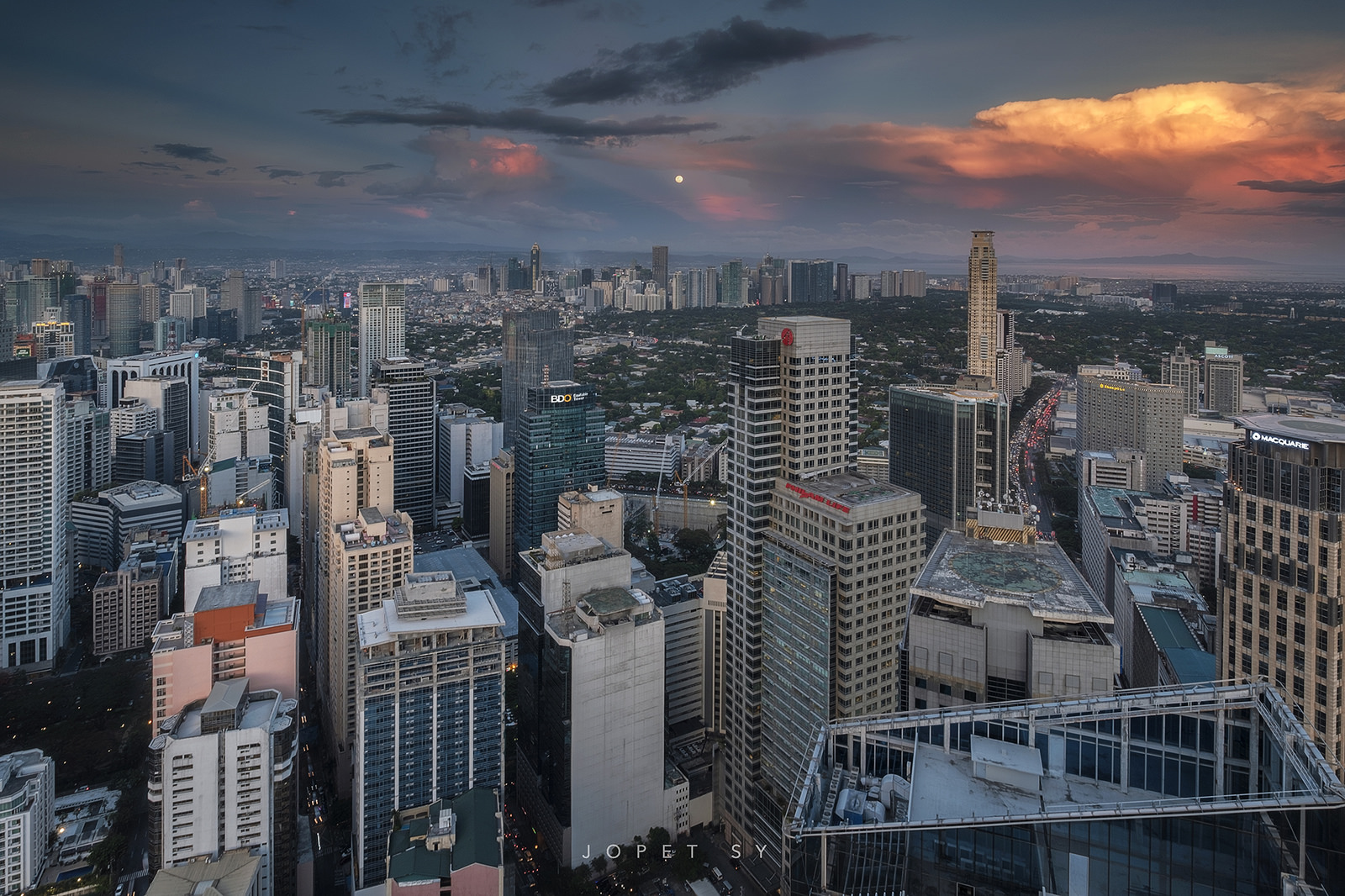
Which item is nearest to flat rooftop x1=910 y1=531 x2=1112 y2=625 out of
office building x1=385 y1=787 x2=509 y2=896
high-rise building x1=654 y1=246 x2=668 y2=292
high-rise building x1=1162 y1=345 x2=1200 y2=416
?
office building x1=385 y1=787 x2=509 y2=896

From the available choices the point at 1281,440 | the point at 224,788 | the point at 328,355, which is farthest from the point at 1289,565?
the point at 328,355

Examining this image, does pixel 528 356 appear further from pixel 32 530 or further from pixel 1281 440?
pixel 1281 440

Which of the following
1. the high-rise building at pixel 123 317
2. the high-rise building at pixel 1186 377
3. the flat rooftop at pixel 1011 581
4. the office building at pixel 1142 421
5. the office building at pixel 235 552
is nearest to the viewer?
the flat rooftop at pixel 1011 581

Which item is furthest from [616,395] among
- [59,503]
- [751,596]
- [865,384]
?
[751,596]

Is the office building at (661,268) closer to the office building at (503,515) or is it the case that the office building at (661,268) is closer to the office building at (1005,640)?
the office building at (503,515)

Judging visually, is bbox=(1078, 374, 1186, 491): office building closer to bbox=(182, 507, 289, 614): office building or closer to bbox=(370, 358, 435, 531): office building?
bbox=(370, 358, 435, 531): office building

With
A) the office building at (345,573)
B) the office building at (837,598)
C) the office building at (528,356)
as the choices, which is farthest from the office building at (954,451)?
the office building at (528,356)

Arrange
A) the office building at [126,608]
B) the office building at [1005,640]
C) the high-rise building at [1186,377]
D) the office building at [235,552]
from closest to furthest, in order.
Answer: the office building at [1005,640] < the office building at [235,552] < the office building at [126,608] < the high-rise building at [1186,377]
